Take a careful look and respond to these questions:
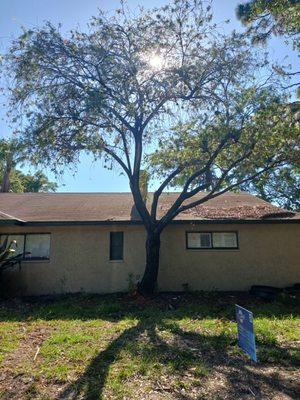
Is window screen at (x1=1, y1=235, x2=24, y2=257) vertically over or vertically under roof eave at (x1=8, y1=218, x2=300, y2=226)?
under

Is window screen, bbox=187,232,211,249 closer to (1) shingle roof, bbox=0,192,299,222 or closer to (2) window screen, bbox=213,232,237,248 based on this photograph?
(2) window screen, bbox=213,232,237,248

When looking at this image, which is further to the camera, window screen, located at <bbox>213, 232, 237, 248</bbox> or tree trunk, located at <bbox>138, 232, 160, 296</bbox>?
window screen, located at <bbox>213, 232, 237, 248</bbox>

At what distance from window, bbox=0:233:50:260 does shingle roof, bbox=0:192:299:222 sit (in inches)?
26.9

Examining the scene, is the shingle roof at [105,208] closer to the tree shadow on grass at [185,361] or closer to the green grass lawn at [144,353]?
the green grass lawn at [144,353]

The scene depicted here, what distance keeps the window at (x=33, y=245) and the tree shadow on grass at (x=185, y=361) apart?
21.4 ft

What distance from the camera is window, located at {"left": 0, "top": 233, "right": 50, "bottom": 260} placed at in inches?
549

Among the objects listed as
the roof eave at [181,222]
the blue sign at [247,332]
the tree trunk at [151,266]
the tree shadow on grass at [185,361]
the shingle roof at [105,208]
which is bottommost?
the tree shadow on grass at [185,361]

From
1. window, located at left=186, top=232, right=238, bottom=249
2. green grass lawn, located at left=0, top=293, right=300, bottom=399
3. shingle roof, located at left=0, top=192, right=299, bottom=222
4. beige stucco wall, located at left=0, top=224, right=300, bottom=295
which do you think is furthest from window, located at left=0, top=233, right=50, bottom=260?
window, located at left=186, top=232, right=238, bottom=249

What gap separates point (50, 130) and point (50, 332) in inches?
246

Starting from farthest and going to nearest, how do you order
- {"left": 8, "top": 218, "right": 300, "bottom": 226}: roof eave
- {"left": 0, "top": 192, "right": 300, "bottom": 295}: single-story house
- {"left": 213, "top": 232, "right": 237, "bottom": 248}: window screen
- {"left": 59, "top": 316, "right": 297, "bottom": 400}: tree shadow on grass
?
1. {"left": 213, "top": 232, "right": 237, "bottom": 248}: window screen
2. {"left": 0, "top": 192, "right": 300, "bottom": 295}: single-story house
3. {"left": 8, "top": 218, "right": 300, "bottom": 226}: roof eave
4. {"left": 59, "top": 316, "right": 297, "bottom": 400}: tree shadow on grass

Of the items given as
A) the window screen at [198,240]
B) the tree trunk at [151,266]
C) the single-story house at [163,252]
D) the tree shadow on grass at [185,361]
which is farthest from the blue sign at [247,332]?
the window screen at [198,240]

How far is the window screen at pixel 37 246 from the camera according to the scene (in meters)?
14.0

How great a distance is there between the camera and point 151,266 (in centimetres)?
1240

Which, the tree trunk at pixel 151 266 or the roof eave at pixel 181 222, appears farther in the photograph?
the roof eave at pixel 181 222
